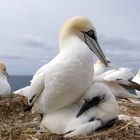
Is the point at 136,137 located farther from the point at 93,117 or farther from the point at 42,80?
the point at 42,80

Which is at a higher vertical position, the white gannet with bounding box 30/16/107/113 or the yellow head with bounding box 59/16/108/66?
the yellow head with bounding box 59/16/108/66

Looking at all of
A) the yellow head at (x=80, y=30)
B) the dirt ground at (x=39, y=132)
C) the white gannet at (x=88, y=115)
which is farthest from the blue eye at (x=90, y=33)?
the dirt ground at (x=39, y=132)

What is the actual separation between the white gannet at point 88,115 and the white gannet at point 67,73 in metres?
0.10

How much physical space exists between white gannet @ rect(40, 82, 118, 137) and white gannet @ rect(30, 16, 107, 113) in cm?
10

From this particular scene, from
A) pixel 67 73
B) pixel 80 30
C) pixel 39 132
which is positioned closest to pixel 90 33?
pixel 80 30

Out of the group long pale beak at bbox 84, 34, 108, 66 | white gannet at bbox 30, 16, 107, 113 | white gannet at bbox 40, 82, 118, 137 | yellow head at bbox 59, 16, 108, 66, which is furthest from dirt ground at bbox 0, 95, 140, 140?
yellow head at bbox 59, 16, 108, 66

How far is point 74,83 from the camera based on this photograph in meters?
5.26

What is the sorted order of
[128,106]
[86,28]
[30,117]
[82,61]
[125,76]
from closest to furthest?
[82,61]
[86,28]
[30,117]
[128,106]
[125,76]

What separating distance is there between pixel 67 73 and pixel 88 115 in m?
0.58

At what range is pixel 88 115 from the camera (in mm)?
5426

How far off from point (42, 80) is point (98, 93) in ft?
2.13

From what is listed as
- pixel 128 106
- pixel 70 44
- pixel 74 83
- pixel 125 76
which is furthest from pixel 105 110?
pixel 125 76

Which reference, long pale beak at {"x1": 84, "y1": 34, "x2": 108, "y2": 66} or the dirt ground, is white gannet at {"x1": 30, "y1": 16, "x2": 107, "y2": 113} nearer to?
long pale beak at {"x1": 84, "y1": 34, "x2": 108, "y2": 66}

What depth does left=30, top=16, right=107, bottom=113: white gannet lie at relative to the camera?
5.22 metres
